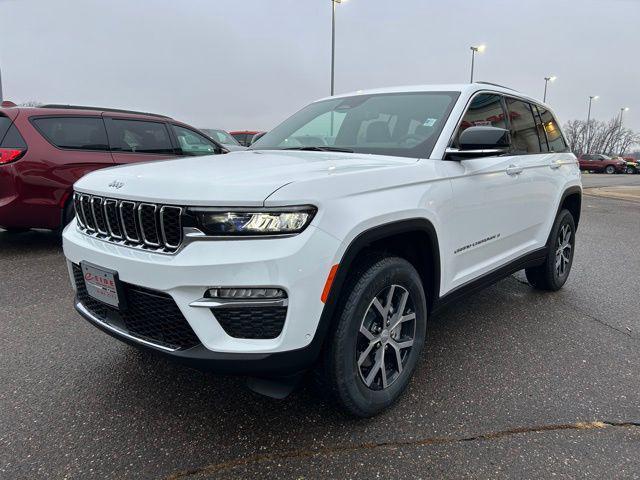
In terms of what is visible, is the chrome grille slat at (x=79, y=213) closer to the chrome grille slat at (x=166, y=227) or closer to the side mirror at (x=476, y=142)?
the chrome grille slat at (x=166, y=227)

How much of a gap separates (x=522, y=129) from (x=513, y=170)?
63 cm

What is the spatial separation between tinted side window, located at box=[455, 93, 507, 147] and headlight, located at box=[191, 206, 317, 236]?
1.48m

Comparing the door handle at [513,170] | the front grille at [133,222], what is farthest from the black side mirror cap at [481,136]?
the front grille at [133,222]

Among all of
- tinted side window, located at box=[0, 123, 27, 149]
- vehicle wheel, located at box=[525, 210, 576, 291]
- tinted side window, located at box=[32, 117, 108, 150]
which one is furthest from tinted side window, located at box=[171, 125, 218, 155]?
vehicle wheel, located at box=[525, 210, 576, 291]

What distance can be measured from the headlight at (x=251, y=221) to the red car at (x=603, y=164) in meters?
44.4

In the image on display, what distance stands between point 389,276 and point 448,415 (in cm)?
83

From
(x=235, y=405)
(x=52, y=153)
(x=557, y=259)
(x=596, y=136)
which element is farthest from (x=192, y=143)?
(x=596, y=136)

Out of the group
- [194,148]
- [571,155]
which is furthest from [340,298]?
[194,148]

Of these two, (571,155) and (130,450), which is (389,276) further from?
(571,155)

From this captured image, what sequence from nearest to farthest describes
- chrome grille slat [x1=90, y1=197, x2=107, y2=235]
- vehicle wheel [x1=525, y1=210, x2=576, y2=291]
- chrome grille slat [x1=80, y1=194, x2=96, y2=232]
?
chrome grille slat [x1=90, y1=197, x2=107, y2=235] → chrome grille slat [x1=80, y1=194, x2=96, y2=232] → vehicle wheel [x1=525, y1=210, x2=576, y2=291]

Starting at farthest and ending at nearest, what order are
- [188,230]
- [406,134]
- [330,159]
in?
1. [406,134]
2. [330,159]
3. [188,230]

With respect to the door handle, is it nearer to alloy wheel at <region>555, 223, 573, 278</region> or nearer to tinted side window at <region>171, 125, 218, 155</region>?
alloy wheel at <region>555, 223, 573, 278</region>

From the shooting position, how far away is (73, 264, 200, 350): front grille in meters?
2.01

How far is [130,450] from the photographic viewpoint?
218cm
